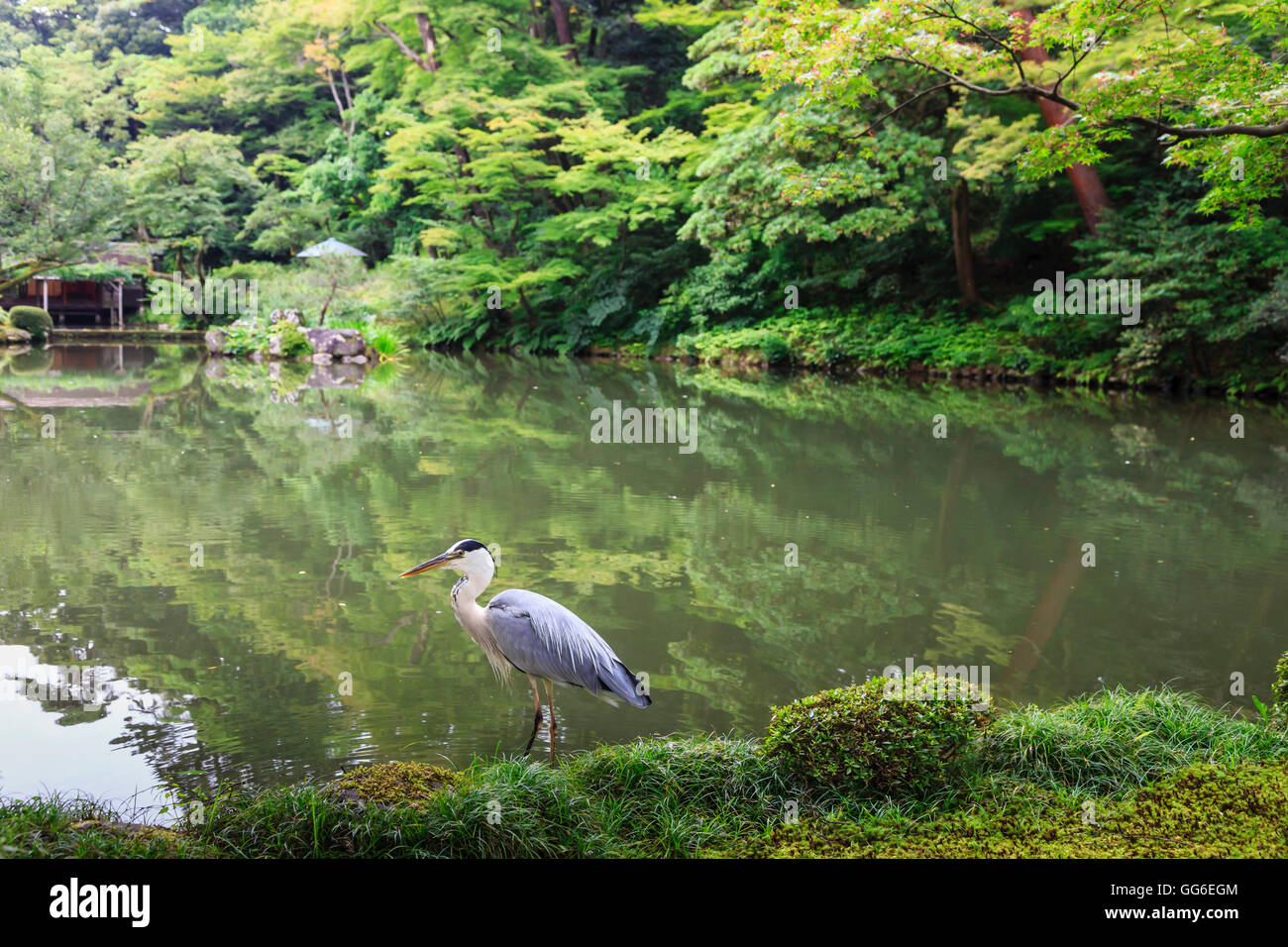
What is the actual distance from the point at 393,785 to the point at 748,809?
108 centimetres

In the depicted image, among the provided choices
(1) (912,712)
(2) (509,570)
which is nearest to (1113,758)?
(1) (912,712)

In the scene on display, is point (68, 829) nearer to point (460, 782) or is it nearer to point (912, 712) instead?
point (460, 782)

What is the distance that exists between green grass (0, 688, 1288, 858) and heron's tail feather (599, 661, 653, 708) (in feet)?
0.58

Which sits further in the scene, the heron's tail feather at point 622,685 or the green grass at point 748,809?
the heron's tail feather at point 622,685

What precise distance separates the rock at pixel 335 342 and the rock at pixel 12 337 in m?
8.59

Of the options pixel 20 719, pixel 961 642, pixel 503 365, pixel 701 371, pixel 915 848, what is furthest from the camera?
pixel 503 365

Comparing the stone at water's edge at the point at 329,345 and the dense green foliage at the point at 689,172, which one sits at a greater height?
the dense green foliage at the point at 689,172

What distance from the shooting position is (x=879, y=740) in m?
3.08

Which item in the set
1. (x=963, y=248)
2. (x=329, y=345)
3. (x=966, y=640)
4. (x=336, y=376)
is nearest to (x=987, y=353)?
(x=963, y=248)

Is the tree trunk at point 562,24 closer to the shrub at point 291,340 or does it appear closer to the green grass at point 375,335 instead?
the green grass at point 375,335

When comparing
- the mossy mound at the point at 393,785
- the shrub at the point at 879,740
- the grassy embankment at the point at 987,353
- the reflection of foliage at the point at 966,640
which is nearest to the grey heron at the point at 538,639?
the mossy mound at the point at 393,785

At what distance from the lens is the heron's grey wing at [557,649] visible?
3514 millimetres

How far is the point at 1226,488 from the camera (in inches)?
331
